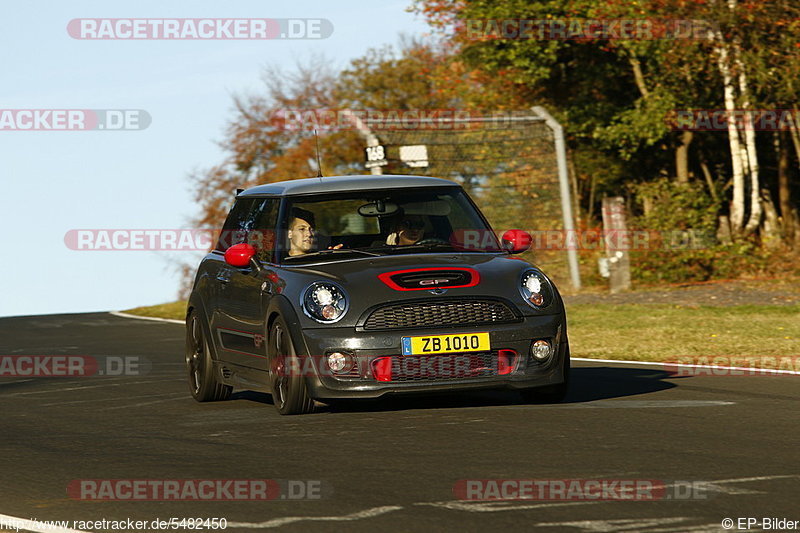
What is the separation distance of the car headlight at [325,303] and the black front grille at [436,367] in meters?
0.51

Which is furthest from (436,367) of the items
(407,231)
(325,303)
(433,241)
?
(407,231)

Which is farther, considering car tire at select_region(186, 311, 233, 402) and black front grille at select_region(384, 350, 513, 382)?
car tire at select_region(186, 311, 233, 402)

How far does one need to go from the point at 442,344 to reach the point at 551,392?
1.21m

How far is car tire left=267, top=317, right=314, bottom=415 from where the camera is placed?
959 cm

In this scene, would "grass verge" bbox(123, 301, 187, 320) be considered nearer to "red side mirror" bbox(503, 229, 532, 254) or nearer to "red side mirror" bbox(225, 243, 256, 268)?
"red side mirror" bbox(225, 243, 256, 268)

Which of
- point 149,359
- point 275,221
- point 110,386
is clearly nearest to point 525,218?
point 149,359

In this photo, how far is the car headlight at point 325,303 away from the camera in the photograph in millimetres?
9391

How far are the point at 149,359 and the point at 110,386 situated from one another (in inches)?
130

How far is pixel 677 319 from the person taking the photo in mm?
18578

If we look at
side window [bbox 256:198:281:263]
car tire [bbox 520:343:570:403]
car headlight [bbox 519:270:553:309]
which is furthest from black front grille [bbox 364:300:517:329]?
side window [bbox 256:198:281:263]

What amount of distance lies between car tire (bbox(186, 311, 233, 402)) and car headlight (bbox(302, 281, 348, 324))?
2.29 metres

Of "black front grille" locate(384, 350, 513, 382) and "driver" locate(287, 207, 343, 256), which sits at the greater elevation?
"driver" locate(287, 207, 343, 256)

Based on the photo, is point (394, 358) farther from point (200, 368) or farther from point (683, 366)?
point (683, 366)

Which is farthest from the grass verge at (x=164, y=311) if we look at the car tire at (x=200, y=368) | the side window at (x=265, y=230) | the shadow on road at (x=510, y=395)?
the side window at (x=265, y=230)
